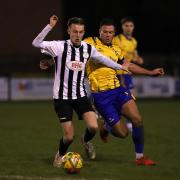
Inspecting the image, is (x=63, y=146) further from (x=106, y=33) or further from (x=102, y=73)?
(x=106, y=33)

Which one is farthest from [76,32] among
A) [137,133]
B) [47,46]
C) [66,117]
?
[137,133]

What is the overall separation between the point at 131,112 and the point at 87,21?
1545 inches

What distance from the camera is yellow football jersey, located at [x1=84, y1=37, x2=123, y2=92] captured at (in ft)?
32.9

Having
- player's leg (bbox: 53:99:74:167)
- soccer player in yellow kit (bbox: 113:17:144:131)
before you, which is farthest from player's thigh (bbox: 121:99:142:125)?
soccer player in yellow kit (bbox: 113:17:144:131)

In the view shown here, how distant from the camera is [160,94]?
25.5m

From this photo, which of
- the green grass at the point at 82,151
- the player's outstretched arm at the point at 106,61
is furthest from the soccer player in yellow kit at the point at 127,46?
the player's outstretched arm at the point at 106,61

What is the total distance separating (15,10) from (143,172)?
1301 inches

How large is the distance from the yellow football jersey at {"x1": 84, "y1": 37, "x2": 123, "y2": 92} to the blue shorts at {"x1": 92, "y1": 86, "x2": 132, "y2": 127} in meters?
0.11

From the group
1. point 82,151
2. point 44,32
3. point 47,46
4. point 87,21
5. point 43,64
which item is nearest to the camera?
point 44,32

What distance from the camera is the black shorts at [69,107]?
916cm

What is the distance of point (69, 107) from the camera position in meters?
9.22

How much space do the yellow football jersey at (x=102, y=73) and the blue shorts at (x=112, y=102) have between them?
11cm

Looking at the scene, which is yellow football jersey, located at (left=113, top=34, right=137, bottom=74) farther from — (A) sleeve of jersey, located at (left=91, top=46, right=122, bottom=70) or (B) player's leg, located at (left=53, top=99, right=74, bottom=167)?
(B) player's leg, located at (left=53, top=99, right=74, bottom=167)

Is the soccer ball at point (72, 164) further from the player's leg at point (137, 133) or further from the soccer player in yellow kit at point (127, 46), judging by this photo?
the soccer player in yellow kit at point (127, 46)
